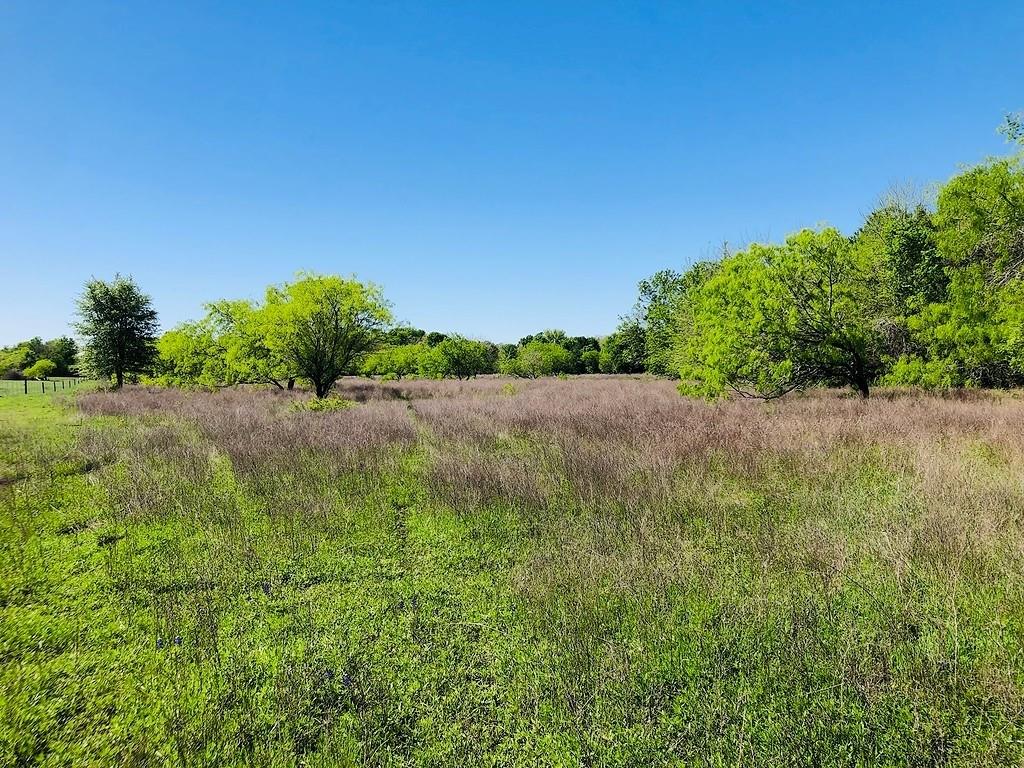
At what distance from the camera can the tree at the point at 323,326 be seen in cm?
1966

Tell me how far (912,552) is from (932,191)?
27.2 meters

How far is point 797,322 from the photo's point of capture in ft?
41.5

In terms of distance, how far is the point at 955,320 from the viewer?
34.6 ft

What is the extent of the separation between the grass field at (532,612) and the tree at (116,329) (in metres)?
33.7

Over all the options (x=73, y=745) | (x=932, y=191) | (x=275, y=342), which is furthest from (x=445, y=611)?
(x=932, y=191)

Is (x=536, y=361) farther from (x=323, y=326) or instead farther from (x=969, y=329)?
(x=969, y=329)

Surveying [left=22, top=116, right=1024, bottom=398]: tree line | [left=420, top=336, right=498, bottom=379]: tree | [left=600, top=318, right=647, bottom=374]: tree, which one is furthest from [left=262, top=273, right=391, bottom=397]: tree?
[left=600, top=318, right=647, bottom=374]: tree

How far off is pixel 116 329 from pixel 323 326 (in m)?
24.0

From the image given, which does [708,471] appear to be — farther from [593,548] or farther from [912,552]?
[593,548]

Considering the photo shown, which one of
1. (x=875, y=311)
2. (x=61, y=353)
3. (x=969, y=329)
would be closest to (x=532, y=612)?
(x=969, y=329)

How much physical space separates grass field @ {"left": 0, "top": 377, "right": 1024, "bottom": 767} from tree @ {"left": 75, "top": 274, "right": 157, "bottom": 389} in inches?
1327

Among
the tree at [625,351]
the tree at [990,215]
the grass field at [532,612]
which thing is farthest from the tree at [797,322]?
the tree at [625,351]

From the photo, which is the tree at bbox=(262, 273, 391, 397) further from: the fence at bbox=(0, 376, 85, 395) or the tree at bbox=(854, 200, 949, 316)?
the fence at bbox=(0, 376, 85, 395)

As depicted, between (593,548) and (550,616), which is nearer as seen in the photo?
(550,616)
